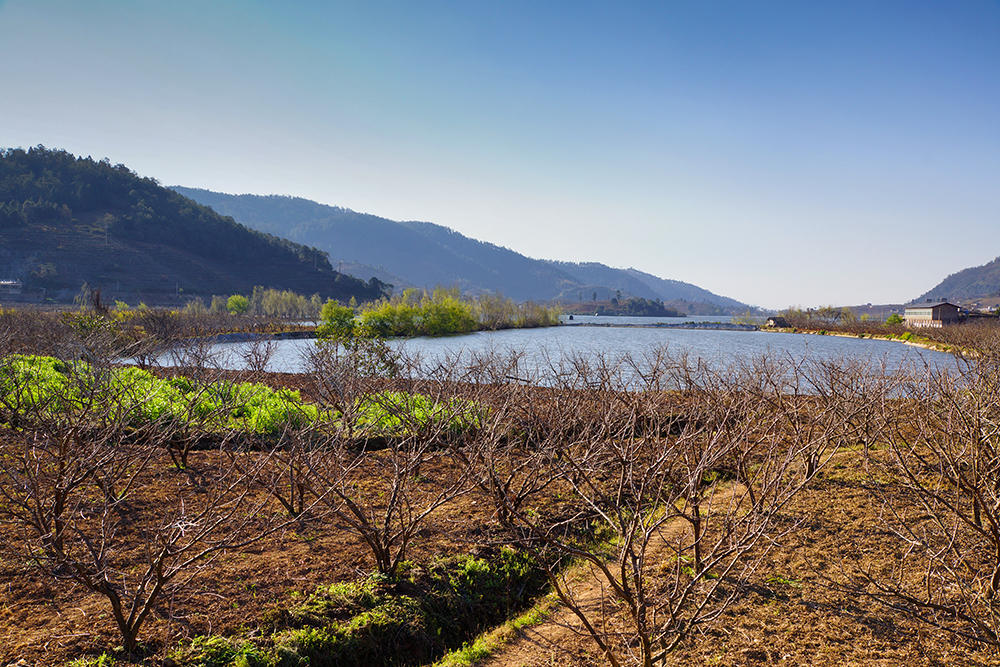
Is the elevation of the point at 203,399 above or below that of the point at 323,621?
above

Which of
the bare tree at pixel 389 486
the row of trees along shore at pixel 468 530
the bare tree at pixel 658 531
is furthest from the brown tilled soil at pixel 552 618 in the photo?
the bare tree at pixel 389 486

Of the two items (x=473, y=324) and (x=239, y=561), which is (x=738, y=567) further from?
(x=473, y=324)

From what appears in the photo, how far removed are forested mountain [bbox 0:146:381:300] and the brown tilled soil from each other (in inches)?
3785

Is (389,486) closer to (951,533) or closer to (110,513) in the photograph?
(110,513)

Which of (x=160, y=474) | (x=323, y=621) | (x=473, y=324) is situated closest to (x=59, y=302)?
(x=473, y=324)

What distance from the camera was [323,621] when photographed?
16.1 ft

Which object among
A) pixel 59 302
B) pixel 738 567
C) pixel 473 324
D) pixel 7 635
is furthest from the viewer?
pixel 59 302

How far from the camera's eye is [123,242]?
99.4 meters

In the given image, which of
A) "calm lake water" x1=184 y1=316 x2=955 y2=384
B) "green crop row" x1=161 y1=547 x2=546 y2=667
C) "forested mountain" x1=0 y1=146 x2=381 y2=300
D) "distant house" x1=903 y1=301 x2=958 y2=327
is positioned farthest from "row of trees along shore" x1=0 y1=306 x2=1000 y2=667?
"forested mountain" x1=0 y1=146 x2=381 y2=300

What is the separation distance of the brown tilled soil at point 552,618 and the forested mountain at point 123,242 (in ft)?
315

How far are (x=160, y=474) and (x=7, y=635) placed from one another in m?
4.04

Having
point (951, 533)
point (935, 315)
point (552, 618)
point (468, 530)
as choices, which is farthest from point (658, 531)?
point (935, 315)

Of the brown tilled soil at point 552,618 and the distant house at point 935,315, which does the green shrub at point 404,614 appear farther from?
the distant house at point 935,315

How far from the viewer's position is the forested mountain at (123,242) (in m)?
88.3
